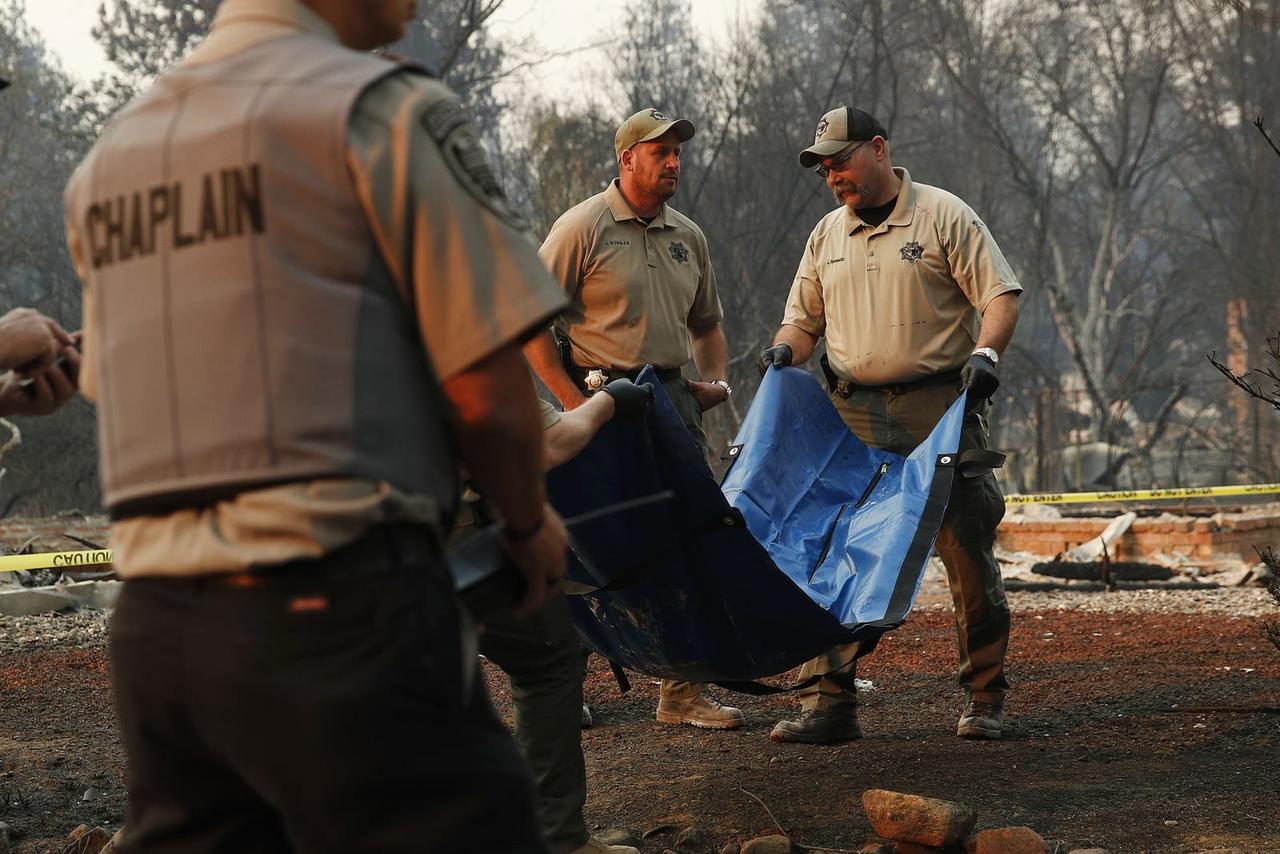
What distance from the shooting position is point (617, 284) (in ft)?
17.7

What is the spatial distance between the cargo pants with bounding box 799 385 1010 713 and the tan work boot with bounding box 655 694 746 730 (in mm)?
354

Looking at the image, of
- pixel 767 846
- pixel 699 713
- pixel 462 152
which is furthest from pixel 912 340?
pixel 462 152

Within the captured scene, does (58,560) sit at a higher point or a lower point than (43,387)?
lower

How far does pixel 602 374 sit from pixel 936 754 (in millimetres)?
1872

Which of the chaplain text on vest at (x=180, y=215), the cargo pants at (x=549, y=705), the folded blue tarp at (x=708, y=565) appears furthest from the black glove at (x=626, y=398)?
the chaplain text on vest at (x=180, y=215)

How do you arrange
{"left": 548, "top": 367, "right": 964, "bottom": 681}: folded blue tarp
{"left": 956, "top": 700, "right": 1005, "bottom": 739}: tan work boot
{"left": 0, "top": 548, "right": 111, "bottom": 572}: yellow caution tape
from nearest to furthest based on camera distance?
1. {"left": 548, "top": 367, "right": 964, "bottom": 681}: folded blue tarp
2. {"left": 956, "top": 700, "right": 1005, "bottom": 739}: tan work boot
3. {"left": 0, "top": 548, "right": 111, "bottom": 572}: yellow caution tape

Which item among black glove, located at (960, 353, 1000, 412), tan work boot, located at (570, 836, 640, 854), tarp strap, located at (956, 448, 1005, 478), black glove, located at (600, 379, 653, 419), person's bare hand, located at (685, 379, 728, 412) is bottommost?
tan work boot, located at (570, 836, 640, 854)

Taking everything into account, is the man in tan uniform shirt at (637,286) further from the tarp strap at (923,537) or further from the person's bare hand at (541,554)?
the person's bare hand at (541,554)

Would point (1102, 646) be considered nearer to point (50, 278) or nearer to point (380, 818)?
point (380, 818)

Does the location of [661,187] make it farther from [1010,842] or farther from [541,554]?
[541,554]

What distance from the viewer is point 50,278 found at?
74.2 feet

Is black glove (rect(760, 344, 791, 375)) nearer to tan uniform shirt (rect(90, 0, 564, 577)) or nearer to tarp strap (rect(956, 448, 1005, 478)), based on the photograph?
tarp strap (rect(956, 448, 1005, 478))

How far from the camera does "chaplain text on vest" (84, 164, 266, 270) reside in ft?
5.37

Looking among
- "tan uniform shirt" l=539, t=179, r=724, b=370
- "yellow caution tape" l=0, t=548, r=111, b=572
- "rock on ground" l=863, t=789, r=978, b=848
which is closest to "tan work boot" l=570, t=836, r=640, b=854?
"rock on ground" l=863, t=789, r=978, b=848
